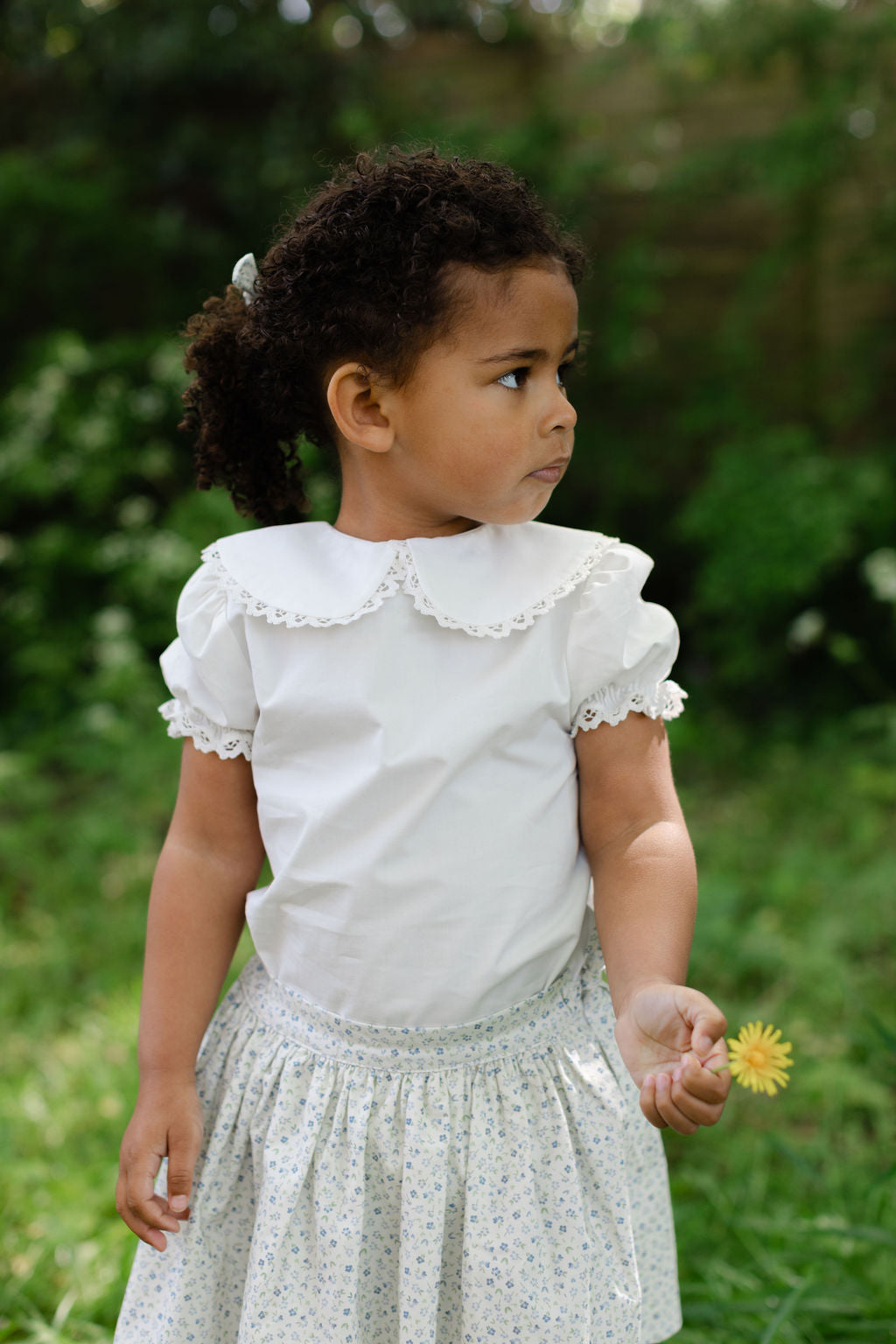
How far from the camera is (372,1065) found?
117 centimetres

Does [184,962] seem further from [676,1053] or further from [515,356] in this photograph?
[515,356]

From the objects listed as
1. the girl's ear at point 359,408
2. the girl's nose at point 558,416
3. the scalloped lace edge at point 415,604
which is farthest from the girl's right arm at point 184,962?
the girl's nose at point 558,416

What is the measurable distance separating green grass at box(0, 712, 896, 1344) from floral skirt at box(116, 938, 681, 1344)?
448 mm

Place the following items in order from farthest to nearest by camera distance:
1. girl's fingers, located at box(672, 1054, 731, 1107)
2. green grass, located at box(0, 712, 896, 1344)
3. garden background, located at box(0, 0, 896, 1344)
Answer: garden background, located at box(0, 0, 896, 1344) < green grass, located at box(0, 712, 896, 1344) < girl's fingers, located at box(672, 1054, 731, 1107)

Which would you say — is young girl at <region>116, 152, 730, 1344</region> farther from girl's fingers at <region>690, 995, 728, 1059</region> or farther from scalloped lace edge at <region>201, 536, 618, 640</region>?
girl's fingers at <region>690, 995, 728, 1059</region>

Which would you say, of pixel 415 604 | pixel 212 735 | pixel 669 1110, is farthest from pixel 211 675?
pixel 669 1110

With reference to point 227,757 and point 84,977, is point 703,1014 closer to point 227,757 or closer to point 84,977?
point 227,757

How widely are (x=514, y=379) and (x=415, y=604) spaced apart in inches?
9.2

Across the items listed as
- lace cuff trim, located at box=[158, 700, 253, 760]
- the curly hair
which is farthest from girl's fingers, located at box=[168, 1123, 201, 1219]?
the curly hair

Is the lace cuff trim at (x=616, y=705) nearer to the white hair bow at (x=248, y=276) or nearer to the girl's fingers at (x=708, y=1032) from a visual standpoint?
the girl's fingers at (x=708, y=1032)

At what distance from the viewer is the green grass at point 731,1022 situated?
1702mm

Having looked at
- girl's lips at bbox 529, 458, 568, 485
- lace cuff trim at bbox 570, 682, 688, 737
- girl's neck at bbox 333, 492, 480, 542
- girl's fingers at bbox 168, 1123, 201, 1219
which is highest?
girl's lips at bbox 529, 458, 568, 485

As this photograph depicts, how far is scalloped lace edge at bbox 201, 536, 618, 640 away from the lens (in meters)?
1.11

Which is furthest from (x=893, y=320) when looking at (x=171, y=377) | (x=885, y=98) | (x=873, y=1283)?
(x=873, y=1283)
